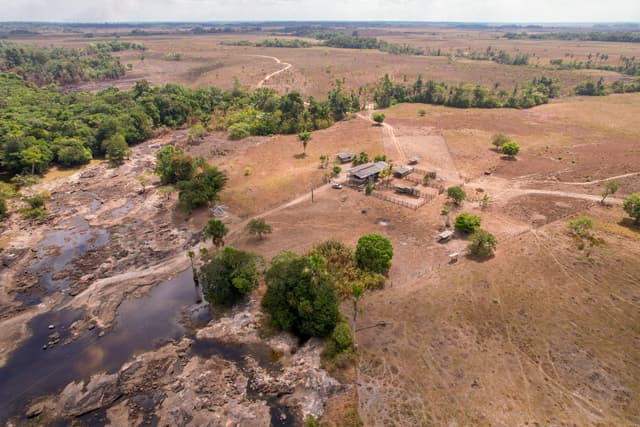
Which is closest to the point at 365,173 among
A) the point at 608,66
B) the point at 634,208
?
the point at 634,208

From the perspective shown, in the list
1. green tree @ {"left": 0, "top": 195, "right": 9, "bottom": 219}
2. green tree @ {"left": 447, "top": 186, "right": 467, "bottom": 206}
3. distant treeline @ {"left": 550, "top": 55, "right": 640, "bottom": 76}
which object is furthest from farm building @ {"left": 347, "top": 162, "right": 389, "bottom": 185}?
distant treeline @ {"left": 550, "top": 55, "right": 640, "bottom": 76}

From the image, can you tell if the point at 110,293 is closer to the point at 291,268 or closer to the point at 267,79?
the point at 291,268

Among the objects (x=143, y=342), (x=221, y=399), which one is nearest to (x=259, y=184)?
(x=143, y=342)

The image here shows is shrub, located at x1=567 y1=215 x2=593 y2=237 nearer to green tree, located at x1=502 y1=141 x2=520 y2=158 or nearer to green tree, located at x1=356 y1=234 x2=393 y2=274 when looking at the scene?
green tree, located at x1=356 y1=234 x2=393 y2=274

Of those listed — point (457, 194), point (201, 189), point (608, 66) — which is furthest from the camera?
point (608, 66)

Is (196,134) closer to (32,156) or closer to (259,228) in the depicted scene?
(32,156)

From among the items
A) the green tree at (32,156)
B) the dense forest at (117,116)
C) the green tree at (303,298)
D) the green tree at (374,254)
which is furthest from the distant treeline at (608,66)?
the green tree at (32,156)

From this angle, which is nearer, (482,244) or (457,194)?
(482,244)

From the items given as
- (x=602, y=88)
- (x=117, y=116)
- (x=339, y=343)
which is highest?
(x=602, y=88)
